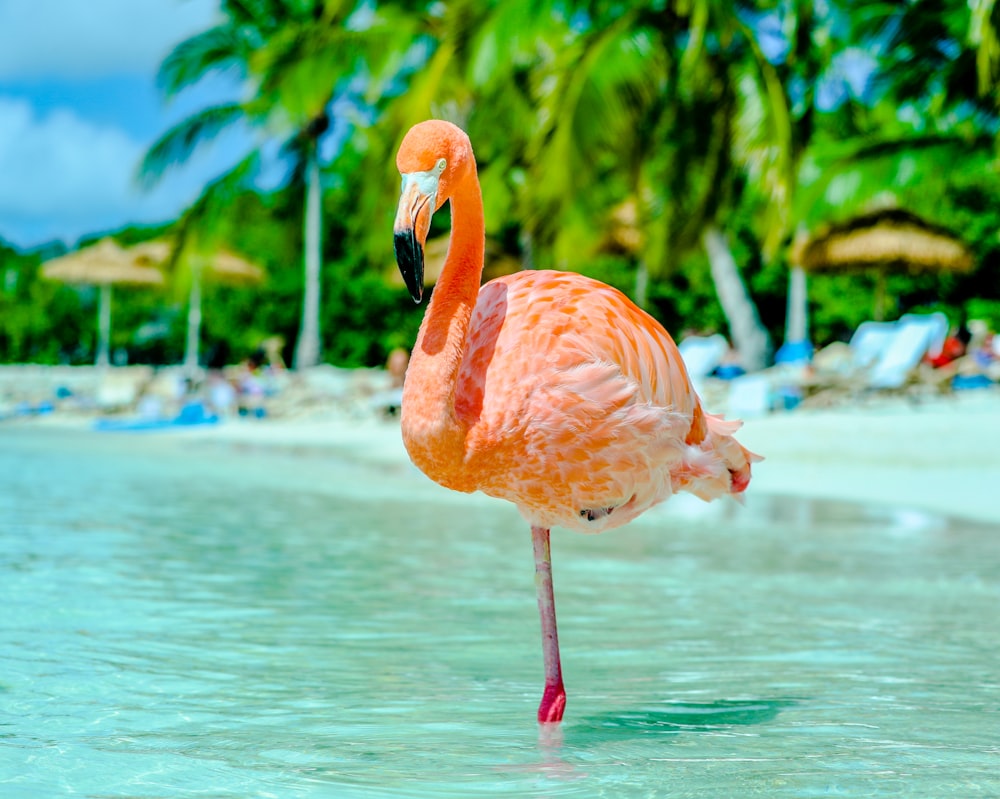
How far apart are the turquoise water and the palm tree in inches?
499

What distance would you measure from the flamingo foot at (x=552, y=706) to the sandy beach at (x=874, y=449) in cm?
605

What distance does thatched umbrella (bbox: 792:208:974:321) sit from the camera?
68.0 ft

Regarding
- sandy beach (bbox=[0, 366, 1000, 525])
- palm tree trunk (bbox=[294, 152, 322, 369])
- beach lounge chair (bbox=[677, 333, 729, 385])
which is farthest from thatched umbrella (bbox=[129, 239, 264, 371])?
beach lounge chair (bbox=[677, 333, 729, 385])

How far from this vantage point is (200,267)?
78.4 feet

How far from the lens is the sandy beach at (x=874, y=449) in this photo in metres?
10.6

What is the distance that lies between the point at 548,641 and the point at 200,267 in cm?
2116

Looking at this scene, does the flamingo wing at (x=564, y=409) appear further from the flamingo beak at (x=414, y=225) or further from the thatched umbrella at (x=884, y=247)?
the thatched umbrella at (x=884, y=247)

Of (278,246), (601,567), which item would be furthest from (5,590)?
(278,246)

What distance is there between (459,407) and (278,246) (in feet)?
79.3

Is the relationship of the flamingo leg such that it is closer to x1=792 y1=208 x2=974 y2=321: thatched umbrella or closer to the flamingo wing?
the flamingo wing

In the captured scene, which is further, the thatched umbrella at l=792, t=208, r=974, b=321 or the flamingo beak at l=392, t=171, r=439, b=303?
the thatched umbrella at l=792, t=208, r=974, b=321

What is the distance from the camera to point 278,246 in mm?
27031

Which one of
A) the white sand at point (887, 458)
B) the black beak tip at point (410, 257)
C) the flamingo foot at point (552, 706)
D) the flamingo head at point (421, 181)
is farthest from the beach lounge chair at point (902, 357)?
the black beak tip at point (410, 257)

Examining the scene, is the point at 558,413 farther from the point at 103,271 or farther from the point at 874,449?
the point at 103,271
